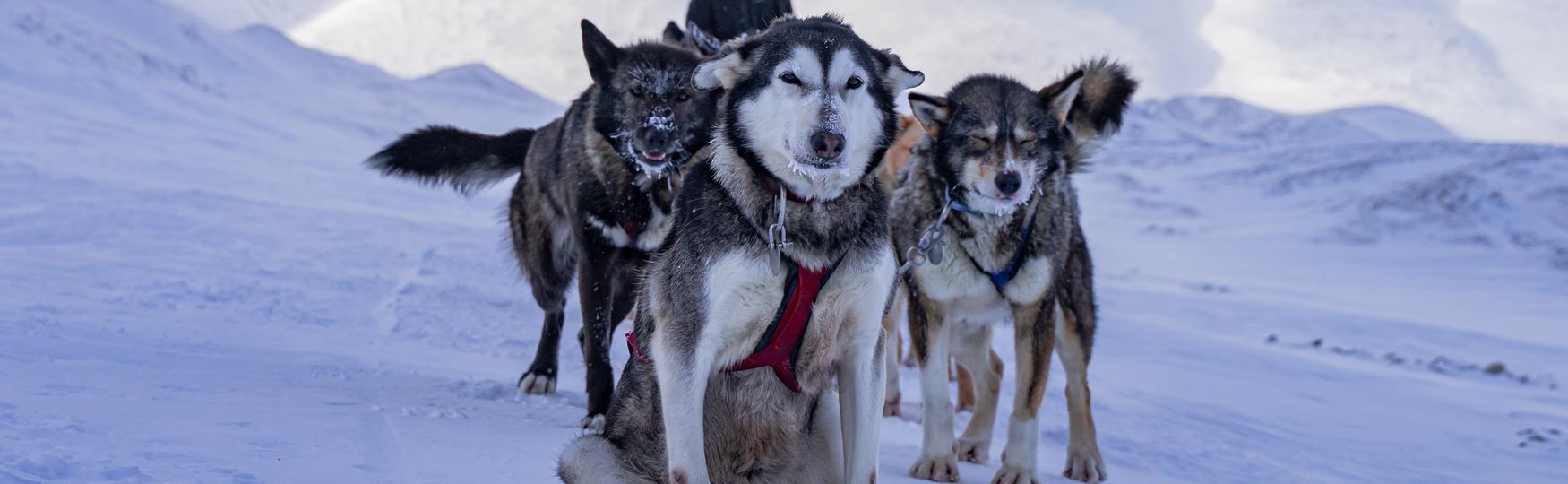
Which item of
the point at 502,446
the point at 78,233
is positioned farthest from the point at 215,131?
the point at 502,446

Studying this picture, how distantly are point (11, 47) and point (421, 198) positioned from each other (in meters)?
12.8

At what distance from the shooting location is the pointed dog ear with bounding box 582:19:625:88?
468cm

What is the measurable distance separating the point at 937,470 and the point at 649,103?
2055 mm

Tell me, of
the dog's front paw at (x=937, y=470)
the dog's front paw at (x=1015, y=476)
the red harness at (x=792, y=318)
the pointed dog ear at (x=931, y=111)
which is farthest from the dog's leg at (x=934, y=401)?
the red harness at (x=792, y=318)

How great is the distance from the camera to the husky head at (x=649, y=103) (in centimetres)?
439

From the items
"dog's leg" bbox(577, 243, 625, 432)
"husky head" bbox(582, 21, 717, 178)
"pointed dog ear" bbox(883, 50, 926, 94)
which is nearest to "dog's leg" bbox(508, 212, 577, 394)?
"dog's leg" bbox(577, 243, 625, 432)

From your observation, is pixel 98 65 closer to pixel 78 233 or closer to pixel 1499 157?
pixel 78 233

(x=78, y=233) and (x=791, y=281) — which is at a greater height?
(x=791, y=281)

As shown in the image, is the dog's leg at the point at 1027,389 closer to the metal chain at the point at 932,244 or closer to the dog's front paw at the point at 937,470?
the dog's front paw at the point at 937,470

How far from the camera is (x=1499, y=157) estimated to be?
33594 mm

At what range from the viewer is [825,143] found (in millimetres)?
2611

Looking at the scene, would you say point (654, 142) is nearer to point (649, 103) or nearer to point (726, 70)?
point (649, 103)

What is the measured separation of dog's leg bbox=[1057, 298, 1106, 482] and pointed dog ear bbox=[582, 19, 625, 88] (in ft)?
8.05

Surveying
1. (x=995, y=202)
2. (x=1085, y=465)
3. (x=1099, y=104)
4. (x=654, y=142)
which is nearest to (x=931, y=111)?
(x=995, y=202)
